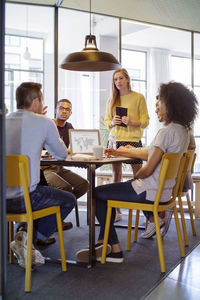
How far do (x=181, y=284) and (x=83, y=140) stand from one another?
1411 millimetres

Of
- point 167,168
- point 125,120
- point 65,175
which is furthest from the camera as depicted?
point 65,175

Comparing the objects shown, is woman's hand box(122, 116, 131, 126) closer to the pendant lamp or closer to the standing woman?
the standing woman

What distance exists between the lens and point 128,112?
385 cm

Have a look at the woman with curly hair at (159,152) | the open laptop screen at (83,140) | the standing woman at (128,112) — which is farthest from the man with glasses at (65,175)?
the woman with curly hair at (159,152)

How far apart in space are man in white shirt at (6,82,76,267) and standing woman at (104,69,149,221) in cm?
130

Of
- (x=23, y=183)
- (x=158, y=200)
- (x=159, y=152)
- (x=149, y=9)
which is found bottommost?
(x=158, y=200)

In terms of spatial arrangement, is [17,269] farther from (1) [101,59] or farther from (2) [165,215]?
(1) [101,59]

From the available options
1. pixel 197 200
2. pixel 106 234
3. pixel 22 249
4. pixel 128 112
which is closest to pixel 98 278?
pixel 106 234

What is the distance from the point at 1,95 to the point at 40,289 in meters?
1.21

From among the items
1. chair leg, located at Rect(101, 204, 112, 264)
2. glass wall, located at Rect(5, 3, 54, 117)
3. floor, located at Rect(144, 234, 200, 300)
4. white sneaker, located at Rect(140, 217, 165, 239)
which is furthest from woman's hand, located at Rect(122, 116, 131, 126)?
glass wall, located at Rect(5, 3, 54, 117)

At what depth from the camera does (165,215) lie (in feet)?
11.1

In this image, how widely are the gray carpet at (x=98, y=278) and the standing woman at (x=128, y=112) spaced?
3.70ft

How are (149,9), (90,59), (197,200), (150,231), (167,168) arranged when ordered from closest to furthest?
(167,168) < (90,59) < (150,231) < (197,200) < (149,9)

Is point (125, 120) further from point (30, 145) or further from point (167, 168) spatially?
point (30, 145)
